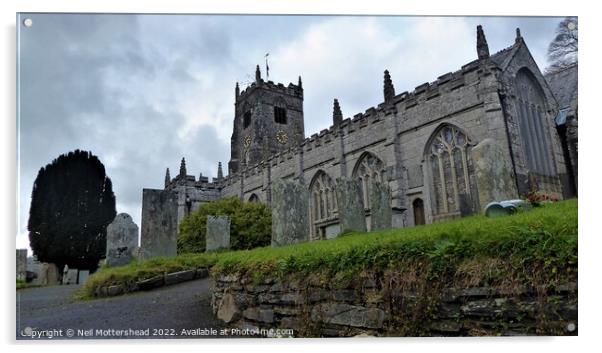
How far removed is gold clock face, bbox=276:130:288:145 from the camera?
4119cm

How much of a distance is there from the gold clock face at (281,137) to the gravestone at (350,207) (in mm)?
30973

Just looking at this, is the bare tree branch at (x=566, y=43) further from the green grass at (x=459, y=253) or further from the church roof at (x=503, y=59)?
the church roof at (x=503, y=59)

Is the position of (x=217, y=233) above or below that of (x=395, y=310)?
above

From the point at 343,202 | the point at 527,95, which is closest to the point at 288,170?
the point at 527,95

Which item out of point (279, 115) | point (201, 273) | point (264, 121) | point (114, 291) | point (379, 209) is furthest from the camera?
point (279, 115)

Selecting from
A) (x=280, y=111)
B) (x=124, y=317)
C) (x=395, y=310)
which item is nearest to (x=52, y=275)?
(x=124, y=317)

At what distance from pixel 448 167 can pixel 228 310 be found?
13.2 meters

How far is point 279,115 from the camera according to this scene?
42.3 meters

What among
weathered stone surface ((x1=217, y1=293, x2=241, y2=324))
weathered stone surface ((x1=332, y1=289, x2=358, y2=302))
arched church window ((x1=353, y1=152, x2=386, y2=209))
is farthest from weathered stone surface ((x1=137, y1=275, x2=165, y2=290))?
arched church window ((x1=353, y1=152, x2=386, y2=209))

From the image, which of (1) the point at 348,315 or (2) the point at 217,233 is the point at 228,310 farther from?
(2) the point at 217,233

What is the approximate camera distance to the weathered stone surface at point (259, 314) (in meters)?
5.36

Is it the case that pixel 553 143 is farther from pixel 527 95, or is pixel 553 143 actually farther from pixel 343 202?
pixel 343 202
